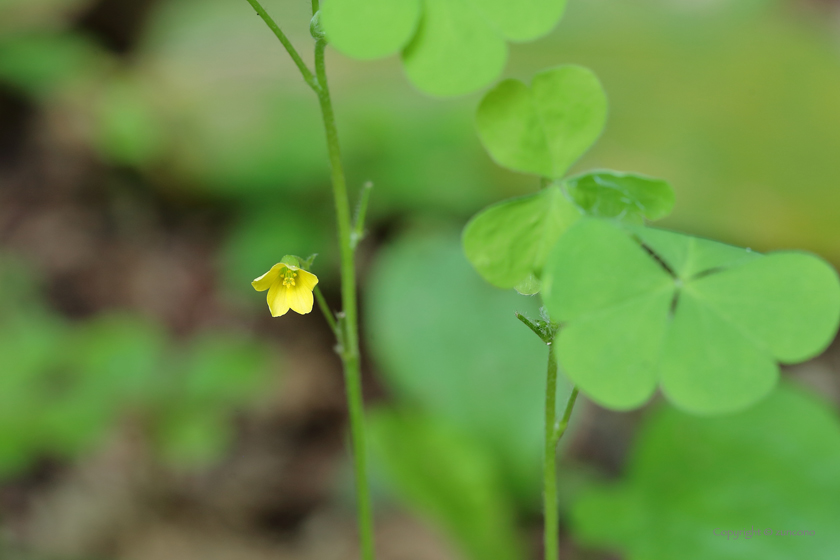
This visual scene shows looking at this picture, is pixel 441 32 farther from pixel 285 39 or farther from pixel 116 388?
pixel 116 388

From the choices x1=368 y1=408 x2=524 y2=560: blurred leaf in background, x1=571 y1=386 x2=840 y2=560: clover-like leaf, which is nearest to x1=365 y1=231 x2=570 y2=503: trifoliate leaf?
x1=368 y1=408 x2=524 y2=560: blurred leaf in background

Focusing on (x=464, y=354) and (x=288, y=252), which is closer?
(x=464, y=354)

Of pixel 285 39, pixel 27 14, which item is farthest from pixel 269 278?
pixel 27 14

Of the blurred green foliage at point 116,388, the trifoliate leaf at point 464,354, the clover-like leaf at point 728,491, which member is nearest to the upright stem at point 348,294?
the clover-like leaf at point 728,491

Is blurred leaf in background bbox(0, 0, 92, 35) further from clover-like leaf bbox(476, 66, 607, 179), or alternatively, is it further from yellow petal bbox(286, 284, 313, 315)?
clover-like leaf bbox(476, 66, 607, 179)

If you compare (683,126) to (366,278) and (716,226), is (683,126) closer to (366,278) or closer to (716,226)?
(716,226)

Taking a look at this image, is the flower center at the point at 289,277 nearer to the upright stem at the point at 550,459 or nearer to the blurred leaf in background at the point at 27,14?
the upright stem at the point at 550,459
